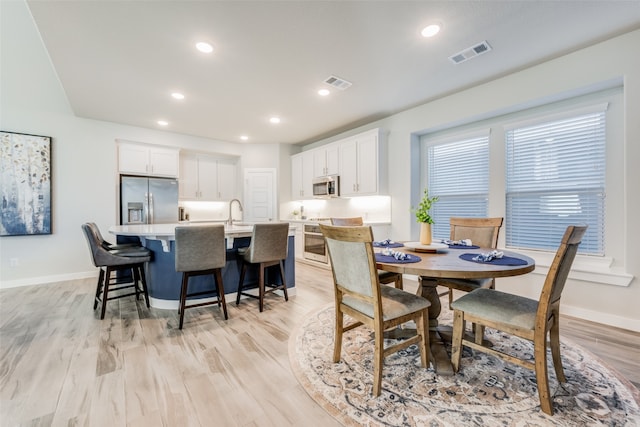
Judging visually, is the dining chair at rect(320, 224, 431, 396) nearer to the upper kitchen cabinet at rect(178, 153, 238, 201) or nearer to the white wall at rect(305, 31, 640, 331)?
the white wall at rect(305, 31, 640, 331)

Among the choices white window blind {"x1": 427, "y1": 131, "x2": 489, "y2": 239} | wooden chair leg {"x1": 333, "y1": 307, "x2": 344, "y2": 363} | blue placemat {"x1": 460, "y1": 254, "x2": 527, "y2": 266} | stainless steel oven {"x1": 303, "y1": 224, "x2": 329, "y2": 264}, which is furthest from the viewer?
stainless steel oven {"x1": 303, "y1": 224, "x2": 329, "y2": 264}

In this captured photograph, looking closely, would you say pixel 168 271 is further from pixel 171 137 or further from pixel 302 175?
pixel 302 175

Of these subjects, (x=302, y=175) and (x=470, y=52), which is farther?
(x=302, y=175)

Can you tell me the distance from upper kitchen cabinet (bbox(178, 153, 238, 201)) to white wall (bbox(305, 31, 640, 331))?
15.7 feet

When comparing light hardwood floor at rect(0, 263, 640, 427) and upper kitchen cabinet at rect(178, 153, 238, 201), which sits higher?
upper kitchen cabinet at rect(178, 153, 238, 201)

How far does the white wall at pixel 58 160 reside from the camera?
3.75m

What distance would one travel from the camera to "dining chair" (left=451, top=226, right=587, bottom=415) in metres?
1.45

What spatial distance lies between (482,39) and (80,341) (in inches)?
177

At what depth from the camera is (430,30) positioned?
92.7 inches

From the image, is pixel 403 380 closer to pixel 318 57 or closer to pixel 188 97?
pixel 318 57

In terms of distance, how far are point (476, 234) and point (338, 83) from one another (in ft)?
7.86

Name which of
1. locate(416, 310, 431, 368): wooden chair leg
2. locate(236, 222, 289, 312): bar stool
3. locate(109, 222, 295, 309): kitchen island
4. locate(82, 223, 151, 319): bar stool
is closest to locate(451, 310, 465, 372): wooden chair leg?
locate(416, 310, 431, 368): wooden chair leg

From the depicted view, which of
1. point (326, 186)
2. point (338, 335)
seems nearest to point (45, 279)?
point (326, 186)

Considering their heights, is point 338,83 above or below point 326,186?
above
